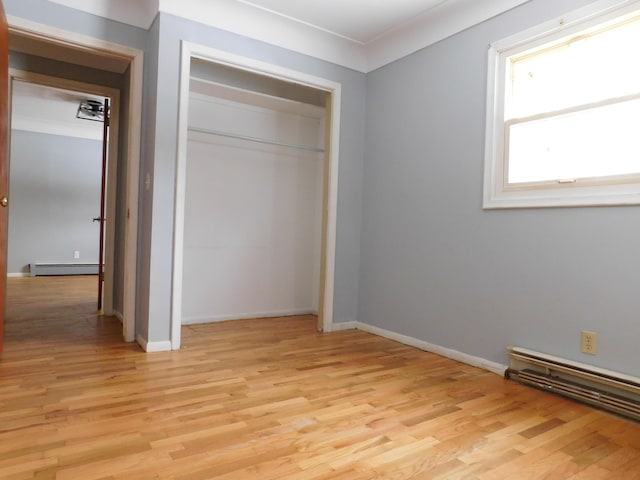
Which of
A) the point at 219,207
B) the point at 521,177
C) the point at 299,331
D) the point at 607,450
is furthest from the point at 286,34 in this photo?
the point at 607,450

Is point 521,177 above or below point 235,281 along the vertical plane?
above

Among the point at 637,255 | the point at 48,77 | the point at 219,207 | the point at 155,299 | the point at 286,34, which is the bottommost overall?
the point at 155,299

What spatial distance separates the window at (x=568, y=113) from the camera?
85.2 inches

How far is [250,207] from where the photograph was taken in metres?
4.20

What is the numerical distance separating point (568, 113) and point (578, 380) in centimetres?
148

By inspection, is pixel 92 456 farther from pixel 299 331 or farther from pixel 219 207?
pixel 219 207

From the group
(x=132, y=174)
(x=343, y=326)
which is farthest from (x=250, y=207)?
(x=343, y=326)

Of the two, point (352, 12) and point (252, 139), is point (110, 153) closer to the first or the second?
point (252, 139)

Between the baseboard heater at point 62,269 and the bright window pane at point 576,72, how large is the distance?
7.18 metres

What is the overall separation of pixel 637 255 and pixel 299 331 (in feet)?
8.12

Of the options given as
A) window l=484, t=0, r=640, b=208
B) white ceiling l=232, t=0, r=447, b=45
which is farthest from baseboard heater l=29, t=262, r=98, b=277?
window l=484, t=0, r=640, b=208

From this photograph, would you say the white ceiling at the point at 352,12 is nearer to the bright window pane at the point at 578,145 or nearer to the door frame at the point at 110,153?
the bright window pane at the point at 578,145

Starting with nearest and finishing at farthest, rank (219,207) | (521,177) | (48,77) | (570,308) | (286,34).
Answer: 1. (570,308)
2. (521,177)
3. (286,34)
4. (48,77)
5. (219,207)

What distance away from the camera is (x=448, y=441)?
1724 millimetres
